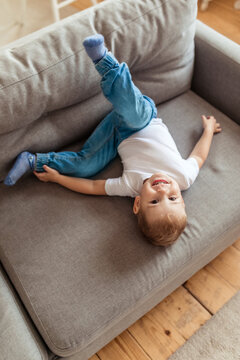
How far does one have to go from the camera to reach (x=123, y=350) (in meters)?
1.27

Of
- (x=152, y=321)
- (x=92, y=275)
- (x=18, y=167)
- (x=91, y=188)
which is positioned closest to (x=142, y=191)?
(x=91, y=188)

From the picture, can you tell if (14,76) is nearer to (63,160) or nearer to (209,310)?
A: (63,160)

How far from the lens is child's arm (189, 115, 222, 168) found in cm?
129

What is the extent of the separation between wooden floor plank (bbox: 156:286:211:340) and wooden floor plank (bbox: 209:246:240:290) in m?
0.18

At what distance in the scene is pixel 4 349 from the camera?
87cm

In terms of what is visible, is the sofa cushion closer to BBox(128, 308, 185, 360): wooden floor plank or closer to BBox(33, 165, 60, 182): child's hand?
BBox(33, 165, 60, 182): child's hand

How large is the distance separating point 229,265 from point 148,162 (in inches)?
25.8

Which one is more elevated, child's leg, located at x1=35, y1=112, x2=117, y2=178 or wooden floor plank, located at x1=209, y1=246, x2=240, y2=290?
child's leg, located at x1=35, y1=112, x2=117, y2=178

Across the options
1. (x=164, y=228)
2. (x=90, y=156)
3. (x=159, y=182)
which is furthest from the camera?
(x=90, y=156)

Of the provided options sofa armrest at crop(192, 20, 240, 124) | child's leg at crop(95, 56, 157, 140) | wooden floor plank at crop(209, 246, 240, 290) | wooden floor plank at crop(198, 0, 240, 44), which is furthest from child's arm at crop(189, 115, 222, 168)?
wooden floor plank at crop(198, 0, 240, 44)

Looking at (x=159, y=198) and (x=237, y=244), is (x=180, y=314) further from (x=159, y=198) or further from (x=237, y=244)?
(x=159, y=198)

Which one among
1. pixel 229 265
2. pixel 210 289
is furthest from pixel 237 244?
pixel 210 289

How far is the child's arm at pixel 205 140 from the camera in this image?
1.29 metres

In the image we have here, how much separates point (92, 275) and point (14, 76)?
72 centimetres
